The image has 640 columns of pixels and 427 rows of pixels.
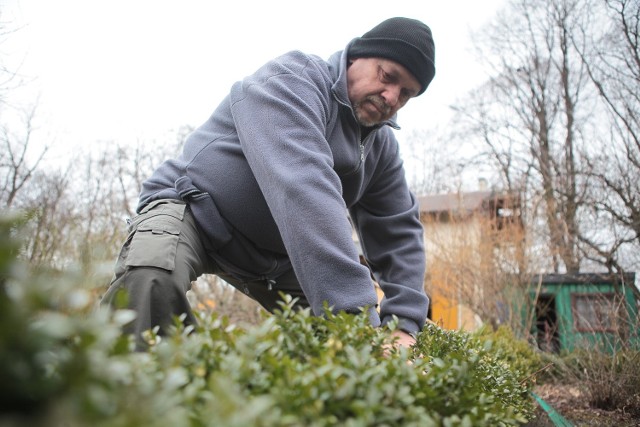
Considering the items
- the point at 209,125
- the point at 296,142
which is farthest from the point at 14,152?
the point at 296,142

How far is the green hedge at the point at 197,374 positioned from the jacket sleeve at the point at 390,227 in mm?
1621

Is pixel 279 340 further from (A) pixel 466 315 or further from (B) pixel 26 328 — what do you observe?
(A) pixel 466 315

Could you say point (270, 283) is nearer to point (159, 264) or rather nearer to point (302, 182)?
point (159, 264)

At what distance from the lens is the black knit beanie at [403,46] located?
2.91 meters

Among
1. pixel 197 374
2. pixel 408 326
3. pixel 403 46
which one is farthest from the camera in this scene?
pixel 403 46

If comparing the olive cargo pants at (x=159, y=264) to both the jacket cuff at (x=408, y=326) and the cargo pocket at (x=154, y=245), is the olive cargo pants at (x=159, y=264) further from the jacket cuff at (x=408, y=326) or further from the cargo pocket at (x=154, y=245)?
the jacket cuff at (x=408, y=326)

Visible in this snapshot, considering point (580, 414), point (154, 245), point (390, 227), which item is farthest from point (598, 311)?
point (154, 245)

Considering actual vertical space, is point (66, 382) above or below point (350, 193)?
below

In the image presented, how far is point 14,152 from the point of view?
12719 millimetres

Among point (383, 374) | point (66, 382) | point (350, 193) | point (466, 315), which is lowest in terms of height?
point (466, 315)

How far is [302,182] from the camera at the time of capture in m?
2.13

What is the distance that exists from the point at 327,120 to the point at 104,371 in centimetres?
227

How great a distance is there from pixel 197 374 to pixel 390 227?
2.63 m

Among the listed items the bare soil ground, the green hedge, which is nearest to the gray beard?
the green hedge
